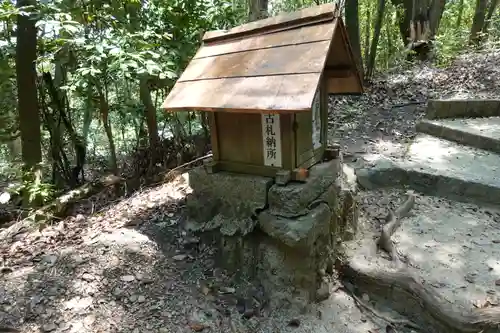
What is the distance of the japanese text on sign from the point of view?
8.91 feet

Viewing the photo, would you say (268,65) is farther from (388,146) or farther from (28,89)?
(28,89)

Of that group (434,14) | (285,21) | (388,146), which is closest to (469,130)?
(388,146)

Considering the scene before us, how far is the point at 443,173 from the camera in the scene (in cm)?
460

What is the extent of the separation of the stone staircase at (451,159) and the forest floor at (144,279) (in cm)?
34

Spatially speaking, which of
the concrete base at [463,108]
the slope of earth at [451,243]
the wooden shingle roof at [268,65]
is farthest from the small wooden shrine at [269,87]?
the concrete base at [463,108]

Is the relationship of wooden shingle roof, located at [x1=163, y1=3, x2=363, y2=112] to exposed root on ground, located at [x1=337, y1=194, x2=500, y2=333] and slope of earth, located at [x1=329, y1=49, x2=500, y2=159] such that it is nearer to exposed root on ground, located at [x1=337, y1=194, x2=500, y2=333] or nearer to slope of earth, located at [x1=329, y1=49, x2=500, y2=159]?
exposed root on ground, located at [x1=337, y1=194, x2=500, y2=333]

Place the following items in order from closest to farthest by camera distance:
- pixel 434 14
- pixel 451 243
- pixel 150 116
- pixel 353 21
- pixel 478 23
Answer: pixel 451 243, pixel 150 116, pixel 353 21, pixel 434 14, pixel 478 23

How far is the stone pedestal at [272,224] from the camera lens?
2.73 meters

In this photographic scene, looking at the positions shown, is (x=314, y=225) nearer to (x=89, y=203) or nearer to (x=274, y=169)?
(x=274, y=169)

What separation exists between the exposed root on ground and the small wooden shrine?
42.0 inches

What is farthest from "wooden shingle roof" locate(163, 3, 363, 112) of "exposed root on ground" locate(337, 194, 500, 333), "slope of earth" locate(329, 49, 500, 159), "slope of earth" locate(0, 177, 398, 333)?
"slope of earth" locate(329, 49, 500, 159)

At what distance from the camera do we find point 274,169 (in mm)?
2844

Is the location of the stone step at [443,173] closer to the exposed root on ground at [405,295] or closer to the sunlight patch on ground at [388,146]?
the sunlight patch on ground at [388,146]

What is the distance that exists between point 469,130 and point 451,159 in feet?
3.37
